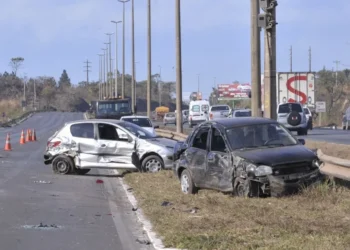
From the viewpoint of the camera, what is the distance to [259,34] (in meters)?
19.2

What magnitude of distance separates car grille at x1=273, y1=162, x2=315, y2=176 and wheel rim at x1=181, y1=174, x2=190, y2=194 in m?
Result: 2.62

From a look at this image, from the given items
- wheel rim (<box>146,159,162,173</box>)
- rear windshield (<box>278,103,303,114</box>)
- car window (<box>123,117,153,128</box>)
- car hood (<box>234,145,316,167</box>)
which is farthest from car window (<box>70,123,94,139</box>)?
rear windshield (<box>278,103,303,114</box>)

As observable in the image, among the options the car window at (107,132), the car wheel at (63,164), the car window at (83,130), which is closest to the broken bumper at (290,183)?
the car window at (107,132)

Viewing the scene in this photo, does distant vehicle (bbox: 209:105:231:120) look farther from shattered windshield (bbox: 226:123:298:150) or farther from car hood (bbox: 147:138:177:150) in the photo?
shattered windshield (bbox: 226:123:298:150)

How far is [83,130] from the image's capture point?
746 inches

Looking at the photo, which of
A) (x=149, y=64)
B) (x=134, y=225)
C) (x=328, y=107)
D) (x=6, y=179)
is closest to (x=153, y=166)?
(x=6, y=179)

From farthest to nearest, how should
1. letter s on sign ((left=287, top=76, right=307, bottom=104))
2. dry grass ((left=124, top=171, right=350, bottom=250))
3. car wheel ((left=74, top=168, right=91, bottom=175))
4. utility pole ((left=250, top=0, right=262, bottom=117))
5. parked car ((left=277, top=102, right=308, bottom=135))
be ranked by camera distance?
letter s on sign ((left=287, top=76, right=307, bottom=104)), parked car ((left=277, top=102, right=308, bottom=135)), car wheel ((left=74, top=168, right=91, bottom=175)), utility pole ((left=250, top=0, right=262, bottom=117)), dry grass ((left=124, top=171, right=350, bottom=250))

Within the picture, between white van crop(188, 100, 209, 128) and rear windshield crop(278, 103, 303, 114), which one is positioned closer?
rear windshield crop(278, 103, 303, 114)

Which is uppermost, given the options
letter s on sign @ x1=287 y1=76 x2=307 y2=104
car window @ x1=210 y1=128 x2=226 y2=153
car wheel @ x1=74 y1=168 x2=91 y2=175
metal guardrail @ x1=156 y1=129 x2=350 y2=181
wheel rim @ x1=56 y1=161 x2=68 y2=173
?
letter s on sign @ x1=287 y1=76 x2=307 y2=104

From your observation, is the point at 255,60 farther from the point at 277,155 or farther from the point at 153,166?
the point at 277,155

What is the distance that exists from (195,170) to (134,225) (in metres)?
3.17

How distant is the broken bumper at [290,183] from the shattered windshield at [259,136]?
41.0 inches

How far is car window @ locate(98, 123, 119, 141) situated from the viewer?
18703 millimetres

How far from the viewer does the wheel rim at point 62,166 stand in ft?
62.0
